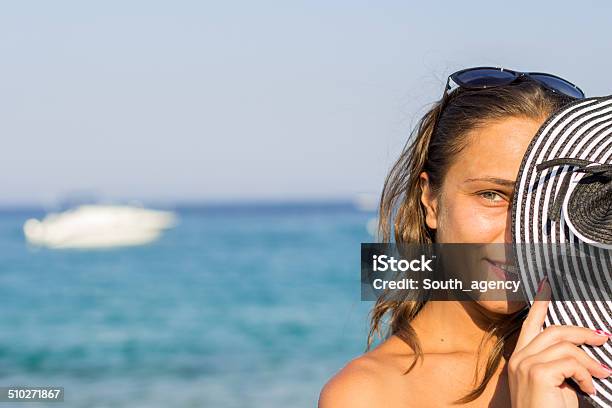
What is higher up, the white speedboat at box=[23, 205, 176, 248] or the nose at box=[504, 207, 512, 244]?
the white speedboat at box=[23, 205, 176, 248]

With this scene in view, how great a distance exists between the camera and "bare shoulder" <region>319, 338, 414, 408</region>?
3045mm

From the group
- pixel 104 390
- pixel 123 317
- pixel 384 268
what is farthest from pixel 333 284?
pixel 384 268

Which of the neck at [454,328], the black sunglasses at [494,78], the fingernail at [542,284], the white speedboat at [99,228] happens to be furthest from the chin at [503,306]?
the white speedboat at [99,228]

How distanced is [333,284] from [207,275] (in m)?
2.86

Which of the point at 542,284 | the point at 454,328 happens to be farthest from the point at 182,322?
the point at 542,284

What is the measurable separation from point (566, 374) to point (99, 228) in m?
26.5

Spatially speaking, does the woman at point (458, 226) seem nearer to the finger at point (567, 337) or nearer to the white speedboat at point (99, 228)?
the finger at point (567, 337)

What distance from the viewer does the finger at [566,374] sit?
2533mm

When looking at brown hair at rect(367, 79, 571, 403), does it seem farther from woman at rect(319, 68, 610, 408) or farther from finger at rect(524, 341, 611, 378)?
finger at rect(524, 341, 611, 378)

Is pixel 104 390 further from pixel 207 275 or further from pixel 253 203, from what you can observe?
pixel 253 203

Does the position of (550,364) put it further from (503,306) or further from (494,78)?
(494,78)

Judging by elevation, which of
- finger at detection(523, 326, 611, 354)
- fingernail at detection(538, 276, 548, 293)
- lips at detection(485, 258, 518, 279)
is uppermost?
lips at detection(485, 258, 518, 279)

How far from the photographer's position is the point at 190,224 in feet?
121
